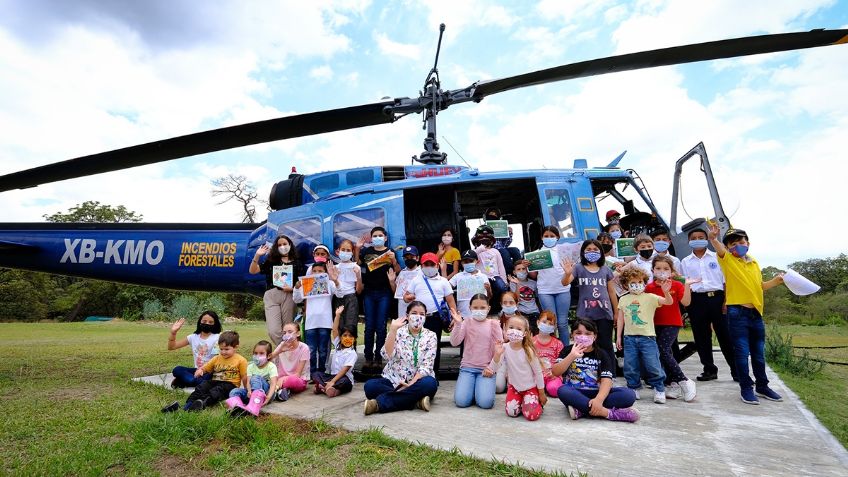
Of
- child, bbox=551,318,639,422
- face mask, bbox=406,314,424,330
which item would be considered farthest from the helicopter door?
face mask, bbox=406,314,424,330

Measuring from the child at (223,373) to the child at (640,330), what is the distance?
4.09m

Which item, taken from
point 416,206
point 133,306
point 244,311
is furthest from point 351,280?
point 133,306

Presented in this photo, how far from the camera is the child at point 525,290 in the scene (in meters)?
5.73

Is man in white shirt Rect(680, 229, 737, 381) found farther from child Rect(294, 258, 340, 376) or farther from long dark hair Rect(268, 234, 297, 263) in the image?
long dark hair Rect(268, 234, 297, 263)

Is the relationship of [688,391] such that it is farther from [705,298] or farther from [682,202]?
[682,202]

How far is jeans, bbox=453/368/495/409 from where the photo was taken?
14.6 feet

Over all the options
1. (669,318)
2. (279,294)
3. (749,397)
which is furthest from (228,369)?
(749,397)

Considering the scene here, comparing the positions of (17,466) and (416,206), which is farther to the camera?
(416,206)

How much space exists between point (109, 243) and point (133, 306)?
33149 millimetres

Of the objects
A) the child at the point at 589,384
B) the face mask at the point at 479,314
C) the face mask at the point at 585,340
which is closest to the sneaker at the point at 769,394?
the child at the point at 589,384

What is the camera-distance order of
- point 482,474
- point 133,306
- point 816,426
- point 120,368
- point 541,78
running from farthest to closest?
point 133,306, point 120,368, point 541,78, point 816,426, point 482,474

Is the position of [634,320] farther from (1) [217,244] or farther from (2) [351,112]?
(1) [217,244]

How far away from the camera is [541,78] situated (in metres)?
5.91

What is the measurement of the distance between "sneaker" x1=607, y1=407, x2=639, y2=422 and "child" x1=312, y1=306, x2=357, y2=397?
2816mm
